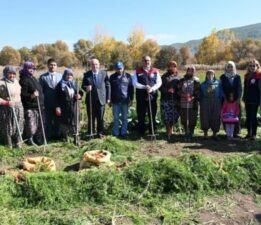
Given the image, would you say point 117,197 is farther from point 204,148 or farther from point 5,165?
point 204,148

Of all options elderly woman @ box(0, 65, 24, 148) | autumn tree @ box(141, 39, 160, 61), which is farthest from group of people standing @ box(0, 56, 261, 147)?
autumn tree @ box(141, 39, 160, 61)

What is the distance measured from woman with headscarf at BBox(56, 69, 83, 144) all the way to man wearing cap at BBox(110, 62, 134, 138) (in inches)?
28.9

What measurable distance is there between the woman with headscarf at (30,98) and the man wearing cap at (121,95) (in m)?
1.61

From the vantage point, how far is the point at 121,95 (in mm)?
10375

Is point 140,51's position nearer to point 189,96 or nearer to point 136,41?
point 136,41

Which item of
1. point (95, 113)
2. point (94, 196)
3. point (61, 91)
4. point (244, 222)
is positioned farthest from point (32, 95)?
point (244, 222)

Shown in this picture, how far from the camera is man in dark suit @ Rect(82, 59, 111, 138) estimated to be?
10180 mm

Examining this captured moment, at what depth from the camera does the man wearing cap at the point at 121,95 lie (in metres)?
10.4

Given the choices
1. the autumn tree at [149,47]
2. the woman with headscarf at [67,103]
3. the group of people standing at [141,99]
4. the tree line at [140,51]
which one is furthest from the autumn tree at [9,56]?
the woman with headscarf at [67,103]

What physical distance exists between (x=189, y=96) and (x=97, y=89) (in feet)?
6.20

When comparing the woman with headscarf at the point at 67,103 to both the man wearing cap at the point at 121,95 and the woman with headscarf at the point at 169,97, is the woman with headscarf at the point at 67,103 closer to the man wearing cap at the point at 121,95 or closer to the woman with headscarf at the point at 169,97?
the man wearing cap at the point at 121,95

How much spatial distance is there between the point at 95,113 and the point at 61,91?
95cm

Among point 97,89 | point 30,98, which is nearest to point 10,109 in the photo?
point 30,98

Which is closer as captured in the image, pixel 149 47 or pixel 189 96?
pixel 189 96
